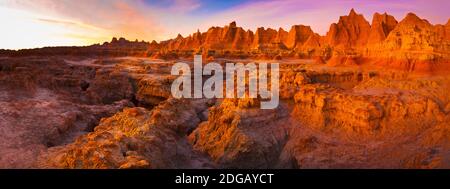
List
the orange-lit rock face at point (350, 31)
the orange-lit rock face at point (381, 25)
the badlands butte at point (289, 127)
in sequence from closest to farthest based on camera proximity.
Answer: the badlands butte at point (289, 127), the orange-lit rock face at point (381, 25), the orange-lit rock face at point (350, 31)

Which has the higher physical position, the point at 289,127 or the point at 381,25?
the point at 381,25

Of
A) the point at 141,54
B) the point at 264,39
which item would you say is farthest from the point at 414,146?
the point at 264,39

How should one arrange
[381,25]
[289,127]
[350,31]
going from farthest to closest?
[350,31] → [381,25] → [289,127]

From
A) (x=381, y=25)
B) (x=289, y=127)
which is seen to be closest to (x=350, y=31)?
(x=381, y=25)

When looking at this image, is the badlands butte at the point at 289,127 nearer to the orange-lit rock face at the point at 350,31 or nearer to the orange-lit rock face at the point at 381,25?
the orange-lit rock face at the point at 381,25

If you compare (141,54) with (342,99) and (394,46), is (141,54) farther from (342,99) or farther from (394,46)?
(342,99)

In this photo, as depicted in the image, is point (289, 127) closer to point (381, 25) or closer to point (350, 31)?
point (381, 25)

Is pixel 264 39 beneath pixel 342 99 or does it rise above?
above

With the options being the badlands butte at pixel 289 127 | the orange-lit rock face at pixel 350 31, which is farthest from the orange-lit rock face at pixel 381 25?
the badlands butte at pixel 289 127

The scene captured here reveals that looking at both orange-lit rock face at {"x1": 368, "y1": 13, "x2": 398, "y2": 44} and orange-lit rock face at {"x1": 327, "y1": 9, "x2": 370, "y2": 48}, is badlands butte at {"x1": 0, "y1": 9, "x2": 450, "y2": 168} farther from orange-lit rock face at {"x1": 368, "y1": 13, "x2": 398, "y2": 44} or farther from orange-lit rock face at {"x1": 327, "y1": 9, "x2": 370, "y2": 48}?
orange-lit rock face at {"x1": 327, "y1": 9, "x2": 370, "y2": 48}

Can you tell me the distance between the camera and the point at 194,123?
14273 millimetres

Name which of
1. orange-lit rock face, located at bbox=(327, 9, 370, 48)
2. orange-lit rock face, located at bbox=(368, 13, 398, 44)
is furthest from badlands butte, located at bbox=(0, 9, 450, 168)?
orange-lit rock face, located at bbox=(327, 9, 370, 48)

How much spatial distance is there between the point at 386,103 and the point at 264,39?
262 feet

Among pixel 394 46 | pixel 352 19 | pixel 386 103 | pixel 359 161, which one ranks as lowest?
pixel 359 161
